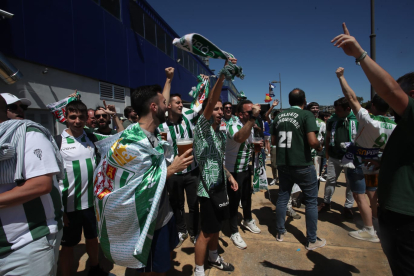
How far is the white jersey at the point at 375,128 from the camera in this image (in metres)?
2.65

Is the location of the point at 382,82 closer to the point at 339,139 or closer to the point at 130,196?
the point at 130,196

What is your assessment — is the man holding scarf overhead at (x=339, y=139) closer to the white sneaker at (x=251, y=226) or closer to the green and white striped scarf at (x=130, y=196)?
the white sneaker at (x=251, y=226)

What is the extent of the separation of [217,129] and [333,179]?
117 inches

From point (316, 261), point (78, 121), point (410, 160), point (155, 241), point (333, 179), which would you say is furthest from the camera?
point (333, 179)

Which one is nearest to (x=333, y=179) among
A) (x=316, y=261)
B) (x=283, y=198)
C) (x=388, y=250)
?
(x=283, y=198)

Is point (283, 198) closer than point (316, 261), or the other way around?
point (316, 261)

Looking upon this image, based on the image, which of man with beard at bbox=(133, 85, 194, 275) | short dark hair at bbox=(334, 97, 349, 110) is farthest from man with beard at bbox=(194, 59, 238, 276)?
short dark hair at bbox=(334, 97, 349, 110)

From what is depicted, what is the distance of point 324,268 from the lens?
261cm

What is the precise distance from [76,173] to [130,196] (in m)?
1.19

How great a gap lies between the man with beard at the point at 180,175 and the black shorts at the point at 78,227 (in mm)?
1022

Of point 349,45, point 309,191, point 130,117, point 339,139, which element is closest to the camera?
point 349,45

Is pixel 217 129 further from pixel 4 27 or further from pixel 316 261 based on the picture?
pixel 4 27

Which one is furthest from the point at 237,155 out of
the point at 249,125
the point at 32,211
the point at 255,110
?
the point at 32,211

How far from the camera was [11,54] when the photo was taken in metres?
5.07
